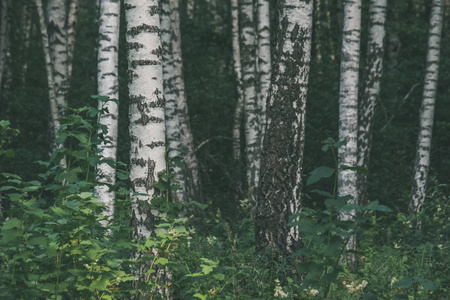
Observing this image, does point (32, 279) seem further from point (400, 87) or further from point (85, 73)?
point (85, 73)

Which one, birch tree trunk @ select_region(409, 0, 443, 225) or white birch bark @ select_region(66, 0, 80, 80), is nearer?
birch tree trunk @ select_region(409, 0, 443, 225)

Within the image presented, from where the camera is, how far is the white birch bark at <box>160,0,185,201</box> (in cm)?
1246

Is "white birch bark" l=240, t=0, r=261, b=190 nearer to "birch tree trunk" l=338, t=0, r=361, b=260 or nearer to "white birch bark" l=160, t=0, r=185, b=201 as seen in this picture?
"white birch bark" l=160, t=0, r=185, b=201

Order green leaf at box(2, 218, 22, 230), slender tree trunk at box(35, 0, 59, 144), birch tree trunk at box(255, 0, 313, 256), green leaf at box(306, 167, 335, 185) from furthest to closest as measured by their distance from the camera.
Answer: slender tree trunk at box(35, 0, 59, 144) < birch tree trunk at box(255, 0, 313, 256) < green leaf at box(2, 218, 22, 230) < green leaf at box(306, 167, 335, 185)

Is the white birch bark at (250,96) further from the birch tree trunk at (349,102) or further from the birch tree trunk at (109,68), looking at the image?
the birch tree trunk at (109,68)

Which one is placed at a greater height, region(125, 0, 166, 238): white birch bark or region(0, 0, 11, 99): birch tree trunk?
region(0, 0, 11, 99): birch tree trunk

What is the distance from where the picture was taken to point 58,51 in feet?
49.1

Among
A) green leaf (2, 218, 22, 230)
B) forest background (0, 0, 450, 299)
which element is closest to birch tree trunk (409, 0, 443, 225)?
forest background (0, 0, 450, 299)

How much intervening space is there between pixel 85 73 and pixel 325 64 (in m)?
8.02

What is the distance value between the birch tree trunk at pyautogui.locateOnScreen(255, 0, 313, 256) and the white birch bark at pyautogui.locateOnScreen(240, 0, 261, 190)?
652 centimetres

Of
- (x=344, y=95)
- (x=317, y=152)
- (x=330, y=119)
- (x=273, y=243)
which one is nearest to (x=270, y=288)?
(x=273, y=243)

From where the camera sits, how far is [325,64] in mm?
19719

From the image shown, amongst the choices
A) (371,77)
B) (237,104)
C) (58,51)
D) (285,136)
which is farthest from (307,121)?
(285,136)

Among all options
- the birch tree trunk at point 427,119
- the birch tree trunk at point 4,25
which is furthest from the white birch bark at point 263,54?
the birch tree trunk at point 4,25
